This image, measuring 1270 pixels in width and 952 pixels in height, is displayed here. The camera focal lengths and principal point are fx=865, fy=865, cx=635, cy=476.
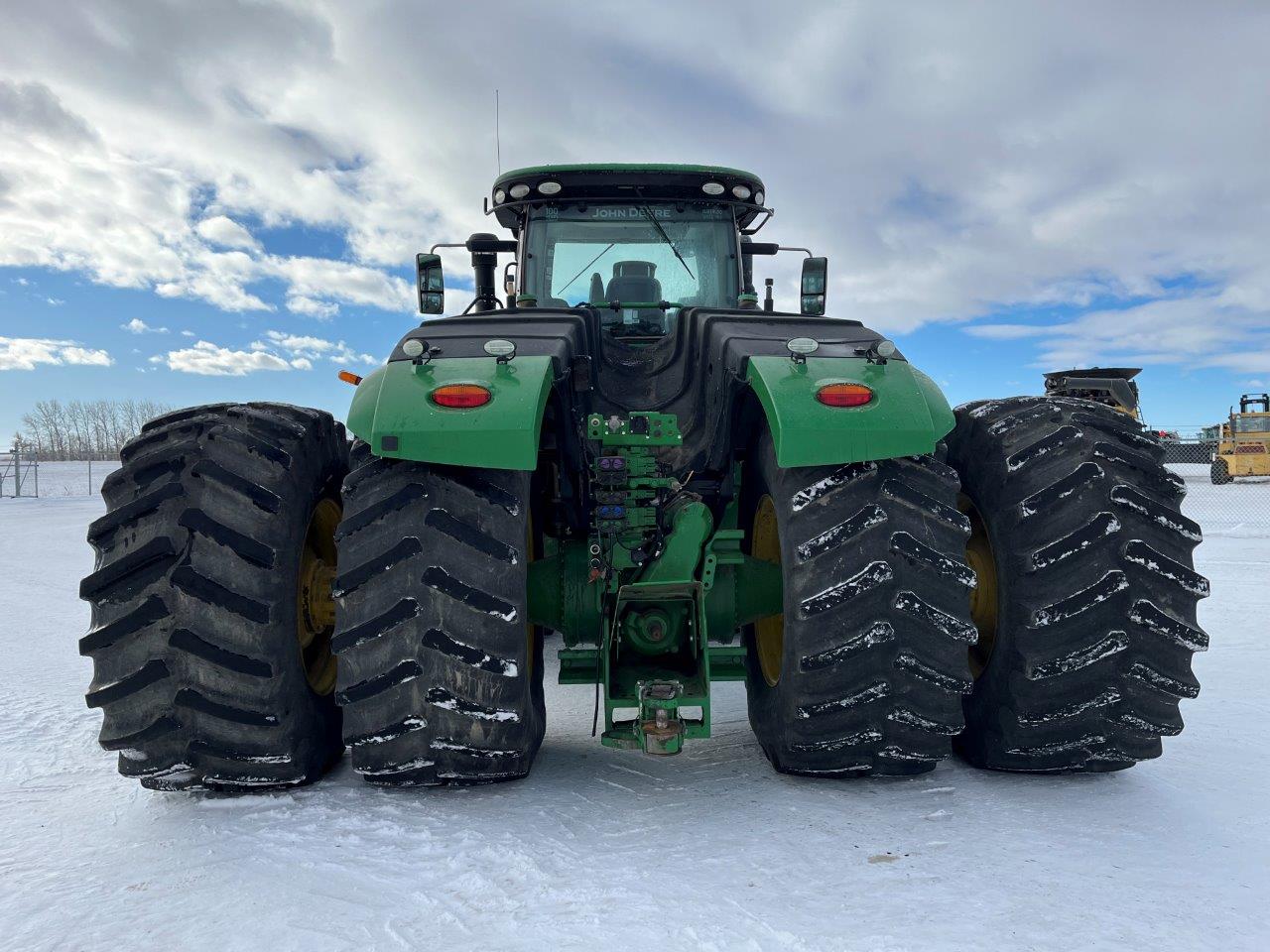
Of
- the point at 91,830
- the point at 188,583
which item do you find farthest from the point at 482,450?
the point at 91,830

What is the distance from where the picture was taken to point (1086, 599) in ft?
10.0

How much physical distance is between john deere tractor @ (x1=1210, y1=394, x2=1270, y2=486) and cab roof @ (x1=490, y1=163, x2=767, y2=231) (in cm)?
2734

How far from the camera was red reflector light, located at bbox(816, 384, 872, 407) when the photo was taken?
282cm

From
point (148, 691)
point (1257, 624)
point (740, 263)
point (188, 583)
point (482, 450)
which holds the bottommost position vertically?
point (1257, 624)

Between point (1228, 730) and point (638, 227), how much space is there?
4.03m

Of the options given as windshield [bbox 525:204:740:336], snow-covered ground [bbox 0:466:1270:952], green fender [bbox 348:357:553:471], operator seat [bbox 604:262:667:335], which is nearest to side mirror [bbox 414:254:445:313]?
windshield [bbox 525:204:740:336]

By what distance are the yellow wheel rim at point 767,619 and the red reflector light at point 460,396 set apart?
1.33 m

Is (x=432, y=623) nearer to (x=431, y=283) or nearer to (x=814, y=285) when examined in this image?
(x=431, y=283)

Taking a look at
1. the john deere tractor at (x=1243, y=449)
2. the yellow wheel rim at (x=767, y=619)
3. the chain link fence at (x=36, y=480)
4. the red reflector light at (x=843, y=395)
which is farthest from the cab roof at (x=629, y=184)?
the john deere tractor at (x=1243, y=449)

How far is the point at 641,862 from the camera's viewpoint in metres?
2.49

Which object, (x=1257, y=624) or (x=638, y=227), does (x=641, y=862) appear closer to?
(x=638, y=227)

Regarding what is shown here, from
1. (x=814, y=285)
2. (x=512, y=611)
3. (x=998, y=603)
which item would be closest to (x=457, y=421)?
(x=512, y=611)

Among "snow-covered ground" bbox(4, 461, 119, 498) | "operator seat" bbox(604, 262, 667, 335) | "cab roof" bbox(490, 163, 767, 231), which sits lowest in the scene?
"snow-covered ground" bbox(4, 461, 119, 498)

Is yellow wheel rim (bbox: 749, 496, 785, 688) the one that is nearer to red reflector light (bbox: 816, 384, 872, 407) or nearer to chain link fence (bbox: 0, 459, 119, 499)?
red reflector light (bbox: 816, 384, 872, 407)
